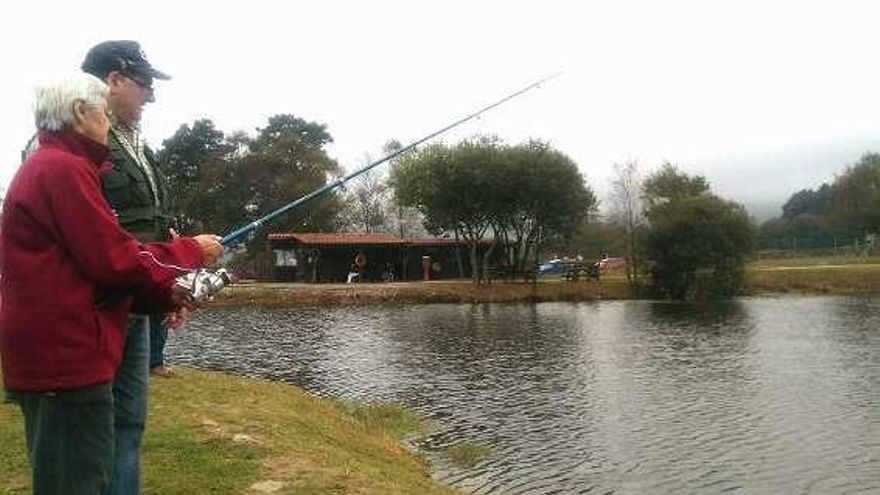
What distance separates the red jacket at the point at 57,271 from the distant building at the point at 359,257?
58408 millimetres

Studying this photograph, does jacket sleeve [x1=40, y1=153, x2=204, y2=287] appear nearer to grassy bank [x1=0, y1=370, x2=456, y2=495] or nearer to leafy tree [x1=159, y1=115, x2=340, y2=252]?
grassy bank [x1=0, y1=370, x2=456, y2=495]

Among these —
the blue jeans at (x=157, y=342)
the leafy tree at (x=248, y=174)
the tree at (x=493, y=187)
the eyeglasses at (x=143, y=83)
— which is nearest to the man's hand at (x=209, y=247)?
the eyeglasses at (x=143, y=83)

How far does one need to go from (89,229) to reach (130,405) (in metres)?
1.51

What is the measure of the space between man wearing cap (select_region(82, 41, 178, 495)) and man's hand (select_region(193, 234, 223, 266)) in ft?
1.82

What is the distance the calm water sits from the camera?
11.8 meters

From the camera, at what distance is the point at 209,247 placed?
4.03 metres

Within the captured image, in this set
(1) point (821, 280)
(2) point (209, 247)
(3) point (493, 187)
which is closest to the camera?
(2) point (209, 247)

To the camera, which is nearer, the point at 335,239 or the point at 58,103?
the point at 58,103

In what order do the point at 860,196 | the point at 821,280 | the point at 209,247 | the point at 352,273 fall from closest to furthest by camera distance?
the point at 209,247
the point at 821,280
the point at 352,273
the point at 860,196

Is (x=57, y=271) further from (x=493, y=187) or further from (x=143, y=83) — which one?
(x=493, y=187)

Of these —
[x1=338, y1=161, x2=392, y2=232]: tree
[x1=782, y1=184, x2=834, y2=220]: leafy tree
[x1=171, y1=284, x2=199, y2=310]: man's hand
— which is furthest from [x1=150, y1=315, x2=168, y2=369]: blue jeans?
[x1=782, y1=184, x2=834, y2=220]: leafy tree

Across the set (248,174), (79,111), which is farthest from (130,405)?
(248,174)

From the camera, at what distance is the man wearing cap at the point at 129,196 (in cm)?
439

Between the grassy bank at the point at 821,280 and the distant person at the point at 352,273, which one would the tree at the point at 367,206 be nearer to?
the distant person at the point at 352,273
